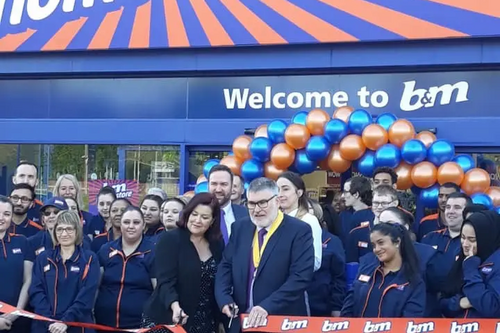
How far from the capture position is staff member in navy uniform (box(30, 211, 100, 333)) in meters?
4.91


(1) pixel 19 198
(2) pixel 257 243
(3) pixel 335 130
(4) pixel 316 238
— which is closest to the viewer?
(2) pixel 257 243

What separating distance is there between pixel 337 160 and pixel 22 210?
10.7ft

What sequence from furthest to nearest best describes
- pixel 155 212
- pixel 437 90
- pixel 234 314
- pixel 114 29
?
pixel 114 29, pixel 437 90, pixel 155 212, pixel 234 314

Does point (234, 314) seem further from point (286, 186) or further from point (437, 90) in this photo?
point (437, 90)

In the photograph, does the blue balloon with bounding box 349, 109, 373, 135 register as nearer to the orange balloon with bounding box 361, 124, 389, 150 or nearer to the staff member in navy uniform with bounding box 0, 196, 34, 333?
the orange balloon with bounding box 361, 124, 389, 150

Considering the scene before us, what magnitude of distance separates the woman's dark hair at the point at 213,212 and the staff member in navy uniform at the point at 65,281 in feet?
3.29

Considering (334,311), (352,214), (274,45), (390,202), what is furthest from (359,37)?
(334,311)

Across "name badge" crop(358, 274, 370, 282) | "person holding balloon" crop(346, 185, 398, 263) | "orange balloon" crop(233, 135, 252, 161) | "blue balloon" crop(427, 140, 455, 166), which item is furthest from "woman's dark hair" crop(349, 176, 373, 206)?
"orange balloon" crop(233, 135, 252, 161)

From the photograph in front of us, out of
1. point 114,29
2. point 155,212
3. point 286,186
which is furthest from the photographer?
point 114,29

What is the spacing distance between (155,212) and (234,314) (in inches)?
88.6

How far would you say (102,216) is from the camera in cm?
671

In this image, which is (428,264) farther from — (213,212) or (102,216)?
(102,216)

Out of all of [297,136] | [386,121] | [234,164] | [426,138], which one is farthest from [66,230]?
[426,138]

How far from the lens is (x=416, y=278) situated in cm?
423
